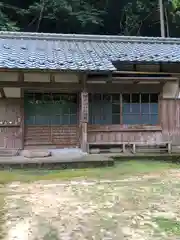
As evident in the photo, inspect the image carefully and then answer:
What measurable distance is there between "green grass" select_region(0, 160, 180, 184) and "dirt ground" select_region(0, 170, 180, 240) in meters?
0.57

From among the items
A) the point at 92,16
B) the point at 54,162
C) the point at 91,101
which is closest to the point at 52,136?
the point at 91,101

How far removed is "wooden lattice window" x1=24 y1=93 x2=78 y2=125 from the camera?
10.6 meters

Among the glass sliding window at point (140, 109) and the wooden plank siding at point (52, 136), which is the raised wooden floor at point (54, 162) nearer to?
the wooden plank siding at point (52, 136)

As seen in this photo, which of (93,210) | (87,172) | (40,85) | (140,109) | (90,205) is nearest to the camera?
(93,210)

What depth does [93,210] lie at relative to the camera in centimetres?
460

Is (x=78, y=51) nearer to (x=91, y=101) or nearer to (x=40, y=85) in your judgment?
(x=91, y=101)

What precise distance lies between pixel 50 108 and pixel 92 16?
43.5 feet

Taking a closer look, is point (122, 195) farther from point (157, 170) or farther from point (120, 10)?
point (120, 10)

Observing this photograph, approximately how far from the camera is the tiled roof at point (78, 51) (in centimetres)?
937

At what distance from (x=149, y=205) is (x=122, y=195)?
28.0 inches

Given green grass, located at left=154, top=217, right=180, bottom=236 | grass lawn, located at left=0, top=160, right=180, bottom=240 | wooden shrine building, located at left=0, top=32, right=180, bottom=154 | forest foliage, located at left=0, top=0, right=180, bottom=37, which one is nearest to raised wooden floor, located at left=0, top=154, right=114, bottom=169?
grass lawn, located at left=0, top=160, right=180, bottom=240

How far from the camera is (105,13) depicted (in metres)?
23.2

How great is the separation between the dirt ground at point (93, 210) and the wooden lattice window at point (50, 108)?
427 cm

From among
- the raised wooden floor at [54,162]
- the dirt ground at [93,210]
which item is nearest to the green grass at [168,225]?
the dirt ground at [93,210]
